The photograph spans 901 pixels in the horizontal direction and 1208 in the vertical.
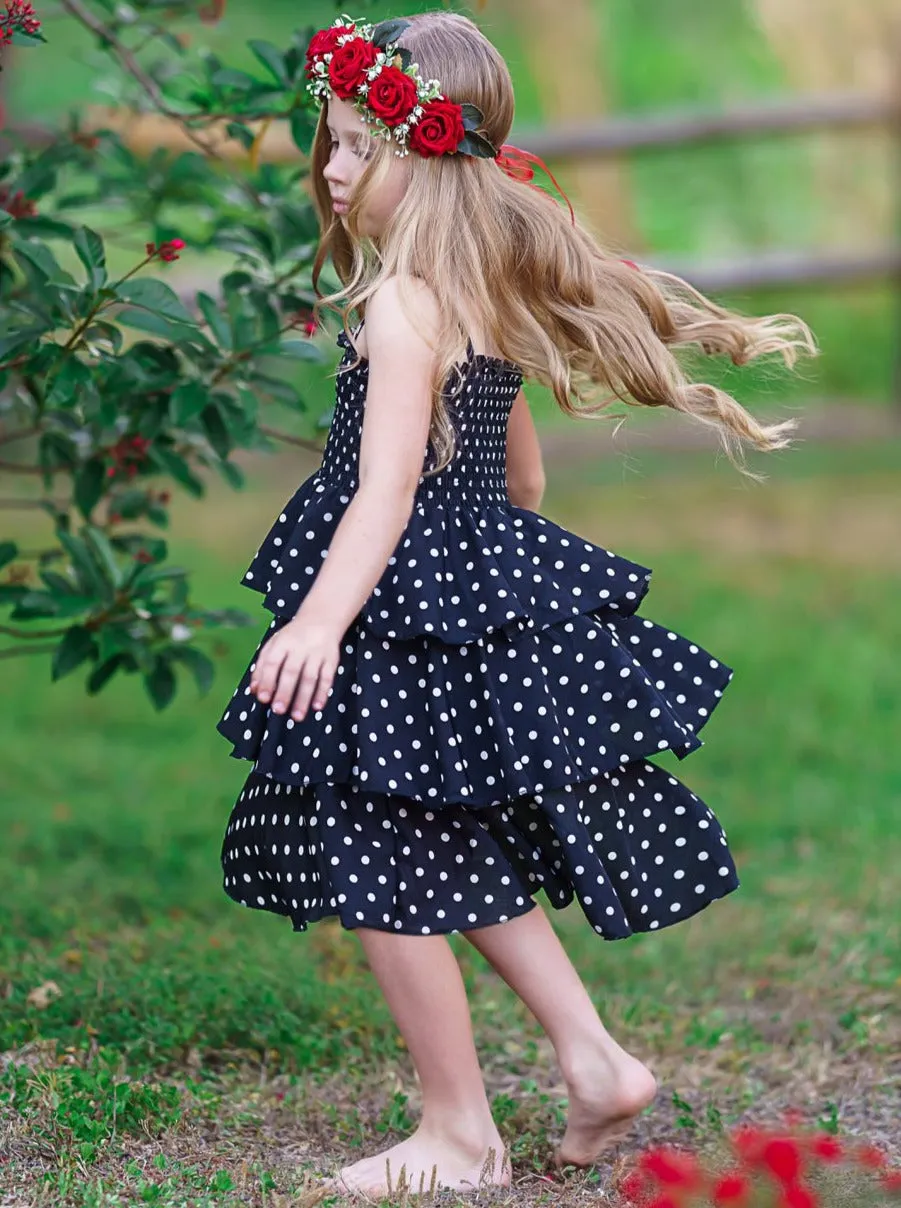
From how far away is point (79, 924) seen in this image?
2.97 meters

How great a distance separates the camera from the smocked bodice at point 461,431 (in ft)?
6.73

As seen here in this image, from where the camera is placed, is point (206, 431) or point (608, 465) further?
point (608, 465)

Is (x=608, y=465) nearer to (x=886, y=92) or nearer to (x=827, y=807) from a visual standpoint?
(x=886, y=92)

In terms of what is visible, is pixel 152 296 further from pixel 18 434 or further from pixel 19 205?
pixel 18 434

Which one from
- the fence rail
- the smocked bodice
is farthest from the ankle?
the fence rail

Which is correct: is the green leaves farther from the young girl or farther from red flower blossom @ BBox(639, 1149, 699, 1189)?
red flower blossom @ BBox(639, 1149, 699, 1189)

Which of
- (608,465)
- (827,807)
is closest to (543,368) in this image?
(827,807)

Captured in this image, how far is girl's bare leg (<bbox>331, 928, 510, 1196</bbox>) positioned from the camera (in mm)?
1975

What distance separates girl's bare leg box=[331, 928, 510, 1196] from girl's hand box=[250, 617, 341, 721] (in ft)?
1.02

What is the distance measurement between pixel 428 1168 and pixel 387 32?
1.40m

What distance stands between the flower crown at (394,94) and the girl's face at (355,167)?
0.02m

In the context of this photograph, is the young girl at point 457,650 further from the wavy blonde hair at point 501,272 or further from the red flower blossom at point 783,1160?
the red flower blossom at point 783,1160

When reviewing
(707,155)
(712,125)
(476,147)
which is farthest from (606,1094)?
(707,155)

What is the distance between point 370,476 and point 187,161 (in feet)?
3.80
